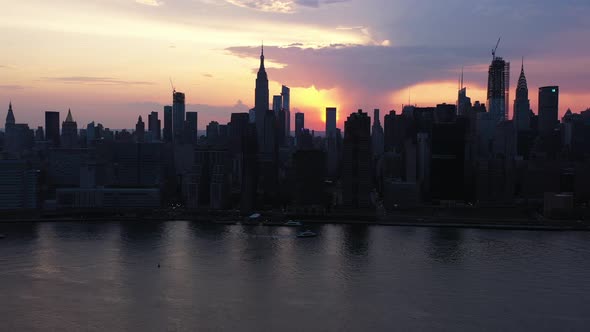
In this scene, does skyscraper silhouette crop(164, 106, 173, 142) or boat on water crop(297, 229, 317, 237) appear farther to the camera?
skyscraper silhouette crop(164, 106, 173, 142)

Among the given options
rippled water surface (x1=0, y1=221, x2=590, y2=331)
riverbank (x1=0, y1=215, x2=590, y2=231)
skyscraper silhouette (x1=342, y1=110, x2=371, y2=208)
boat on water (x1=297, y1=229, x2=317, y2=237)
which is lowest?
rippled water surface (x1=0, y1=221, x2=590, y2=331)

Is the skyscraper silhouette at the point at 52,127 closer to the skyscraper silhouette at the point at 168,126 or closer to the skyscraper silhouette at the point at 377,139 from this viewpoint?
the skyscraper silhouette at the point at 168,126

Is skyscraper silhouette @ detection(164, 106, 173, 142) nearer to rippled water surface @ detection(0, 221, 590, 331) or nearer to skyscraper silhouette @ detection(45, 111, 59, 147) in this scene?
skyscraper silhouette @ detection(45, 111, 59, 147)

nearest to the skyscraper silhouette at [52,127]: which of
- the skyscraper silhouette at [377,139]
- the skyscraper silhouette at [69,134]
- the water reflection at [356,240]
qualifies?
the skyscraper silhouette at [69,134]

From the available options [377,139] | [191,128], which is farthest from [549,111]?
[191,128]

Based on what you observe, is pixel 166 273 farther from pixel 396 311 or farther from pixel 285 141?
pixel 285 141

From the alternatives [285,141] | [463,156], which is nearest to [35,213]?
[463,156]

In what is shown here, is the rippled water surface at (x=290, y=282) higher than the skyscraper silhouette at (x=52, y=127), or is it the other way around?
the skyscraper silhouette at (x=52, y=127)

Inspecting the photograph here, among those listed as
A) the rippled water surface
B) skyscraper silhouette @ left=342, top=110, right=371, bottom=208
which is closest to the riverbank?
skyscraper silhouette @ left=342, top=110, right=371, bottom=208

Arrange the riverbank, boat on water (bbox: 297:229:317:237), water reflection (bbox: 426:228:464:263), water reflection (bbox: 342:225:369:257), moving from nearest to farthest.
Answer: water reflection (bbox: 426:228:464:263) → water reflection (bbox: 342:225:369:257) → boat on water (bbox: 297:229:317:237) → the riverbank
